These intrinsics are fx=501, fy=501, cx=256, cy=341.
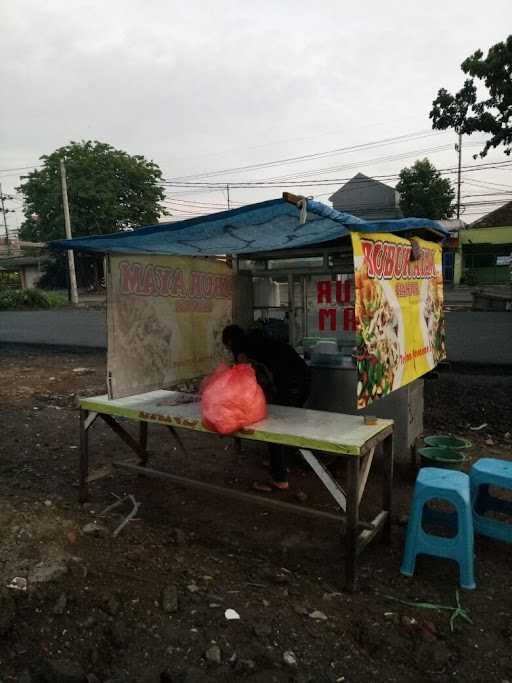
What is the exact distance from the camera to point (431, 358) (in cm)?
479

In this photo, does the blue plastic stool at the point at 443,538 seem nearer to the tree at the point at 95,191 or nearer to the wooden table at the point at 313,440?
the wooden table at the point at 313,440

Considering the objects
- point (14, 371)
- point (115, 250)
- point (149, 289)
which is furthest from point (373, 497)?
point (14, 371)

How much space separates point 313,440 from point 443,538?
1021mm

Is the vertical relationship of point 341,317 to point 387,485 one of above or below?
Result: above

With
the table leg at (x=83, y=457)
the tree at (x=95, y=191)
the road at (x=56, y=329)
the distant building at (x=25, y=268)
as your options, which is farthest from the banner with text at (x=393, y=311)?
the distant building at (x=25, y=268)

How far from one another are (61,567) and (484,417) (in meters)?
5.21

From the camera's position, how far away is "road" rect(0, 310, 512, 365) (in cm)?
966

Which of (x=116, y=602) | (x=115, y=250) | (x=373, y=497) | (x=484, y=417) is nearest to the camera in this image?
(x=116, y=602)

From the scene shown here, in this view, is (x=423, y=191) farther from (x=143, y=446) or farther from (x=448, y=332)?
(x=143, y=446)

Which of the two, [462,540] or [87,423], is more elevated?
[87,423]

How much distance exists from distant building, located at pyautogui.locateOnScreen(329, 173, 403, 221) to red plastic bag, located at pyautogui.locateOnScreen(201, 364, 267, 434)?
3428 centimetres

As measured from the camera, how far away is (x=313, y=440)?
125 inches

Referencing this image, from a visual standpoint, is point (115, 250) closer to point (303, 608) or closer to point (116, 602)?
point (116, 602)

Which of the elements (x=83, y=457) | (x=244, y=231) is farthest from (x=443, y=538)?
(x=83, y=457)
